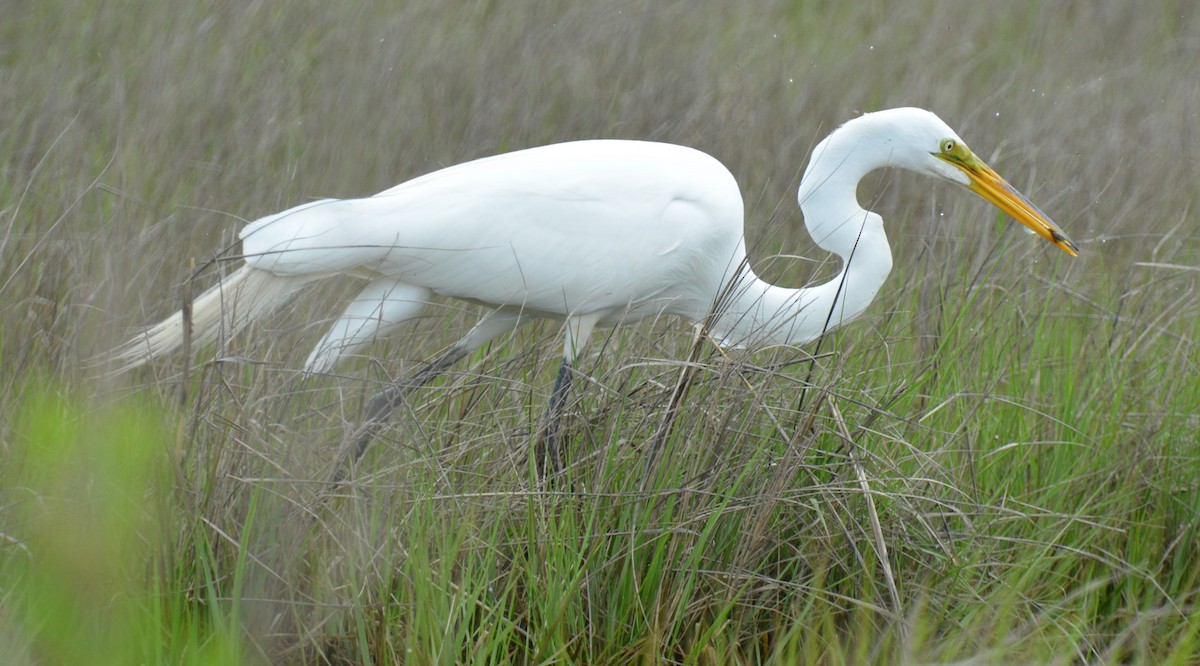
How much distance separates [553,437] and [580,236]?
690mm

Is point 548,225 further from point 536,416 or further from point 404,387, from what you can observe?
point 404,387

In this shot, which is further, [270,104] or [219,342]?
[270,104]

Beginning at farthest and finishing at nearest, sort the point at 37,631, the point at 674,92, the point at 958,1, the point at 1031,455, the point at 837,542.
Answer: the point at 958,1 → the point at 674,92 → the point at 1031,455 → the point at 837,542 → the point at 37,631

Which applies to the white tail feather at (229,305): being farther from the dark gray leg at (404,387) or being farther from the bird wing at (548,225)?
the dark gray leg at (404,387)

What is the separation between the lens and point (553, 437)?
2445 mm

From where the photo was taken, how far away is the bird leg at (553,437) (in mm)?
2322

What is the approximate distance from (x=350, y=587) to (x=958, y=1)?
5553mm

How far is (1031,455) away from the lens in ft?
9.19

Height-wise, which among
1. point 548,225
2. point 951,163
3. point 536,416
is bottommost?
point 536,416

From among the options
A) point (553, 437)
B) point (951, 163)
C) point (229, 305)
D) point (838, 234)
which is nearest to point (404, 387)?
point (553, 437)

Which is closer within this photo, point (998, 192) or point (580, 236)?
point (580, 236)

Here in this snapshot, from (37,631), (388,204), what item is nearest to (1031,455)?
(388,204)

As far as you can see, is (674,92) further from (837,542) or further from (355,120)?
(837,542)

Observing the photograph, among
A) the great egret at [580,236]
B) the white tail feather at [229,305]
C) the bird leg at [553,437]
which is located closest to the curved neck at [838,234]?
the great egret at [580,236]
